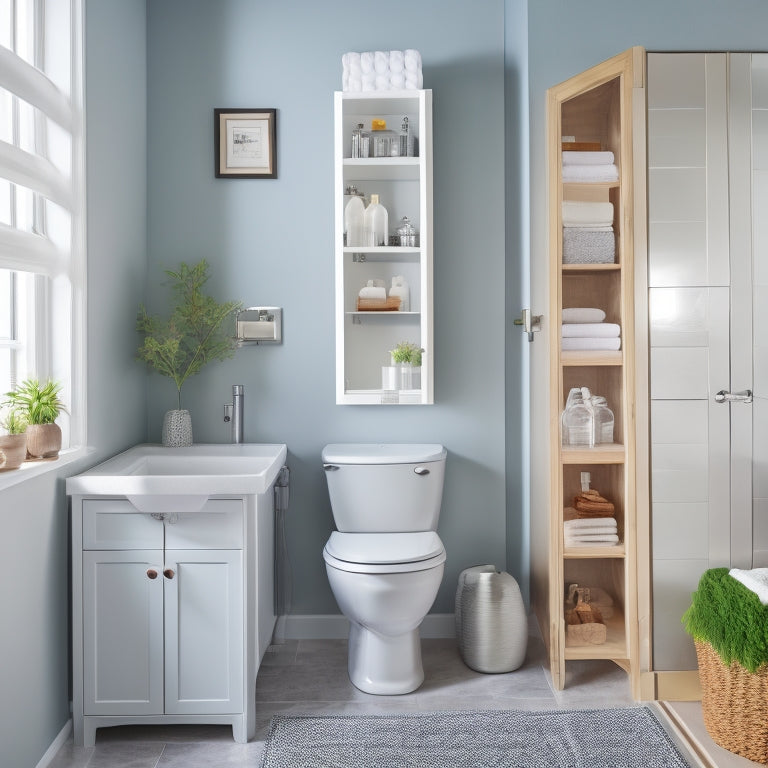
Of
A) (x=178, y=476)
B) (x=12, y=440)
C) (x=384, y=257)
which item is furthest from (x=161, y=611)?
(x=384, y=257)

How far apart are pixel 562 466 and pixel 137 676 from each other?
147 centimetres

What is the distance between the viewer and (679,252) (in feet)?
7.23

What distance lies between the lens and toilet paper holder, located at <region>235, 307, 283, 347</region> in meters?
2.76

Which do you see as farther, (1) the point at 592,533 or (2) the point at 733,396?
(1) the point at 592,533

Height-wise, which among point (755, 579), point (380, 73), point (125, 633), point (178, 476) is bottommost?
point (125, 633)

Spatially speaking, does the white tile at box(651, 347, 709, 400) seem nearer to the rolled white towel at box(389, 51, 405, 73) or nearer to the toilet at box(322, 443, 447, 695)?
the toilet at box(322, 443, 447, 695)

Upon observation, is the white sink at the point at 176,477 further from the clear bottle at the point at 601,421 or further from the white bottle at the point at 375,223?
the clear bottle at the point at 601,421

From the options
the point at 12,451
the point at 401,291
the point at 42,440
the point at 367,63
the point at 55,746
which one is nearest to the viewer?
the point at 12,451

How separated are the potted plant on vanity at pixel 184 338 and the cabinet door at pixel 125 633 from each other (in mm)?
691

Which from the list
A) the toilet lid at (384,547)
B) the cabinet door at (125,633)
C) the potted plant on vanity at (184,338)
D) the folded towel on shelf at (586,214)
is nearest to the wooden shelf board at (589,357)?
the folded towel on shelf at (586,214)

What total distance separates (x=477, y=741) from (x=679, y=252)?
5.36 feet

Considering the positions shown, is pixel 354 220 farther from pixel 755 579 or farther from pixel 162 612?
pixel 755 579

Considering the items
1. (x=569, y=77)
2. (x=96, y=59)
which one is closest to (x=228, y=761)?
(x=96, y=59)

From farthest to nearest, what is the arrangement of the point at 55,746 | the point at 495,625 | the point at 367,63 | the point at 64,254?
the point at 367,63 → the point at 495,625 → the point at 64,254 → the point at 55,746
